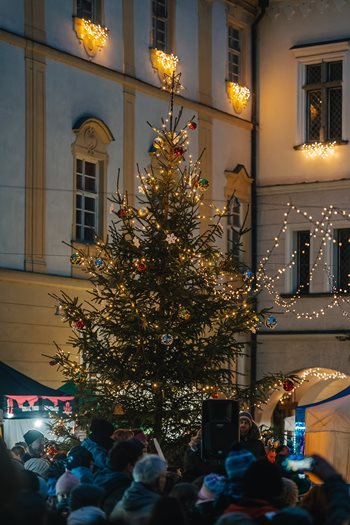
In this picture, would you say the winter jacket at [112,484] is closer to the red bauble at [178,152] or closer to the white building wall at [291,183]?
the red bauble at [178,152]

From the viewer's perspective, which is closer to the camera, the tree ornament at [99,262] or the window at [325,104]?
the tree ornament at [99,262]

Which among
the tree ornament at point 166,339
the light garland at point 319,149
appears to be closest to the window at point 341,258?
the light garland at point 319,149

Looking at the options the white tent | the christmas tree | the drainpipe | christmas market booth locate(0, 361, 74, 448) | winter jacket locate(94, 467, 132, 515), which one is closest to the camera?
winter jacket locate(94, 467, 132, 515)

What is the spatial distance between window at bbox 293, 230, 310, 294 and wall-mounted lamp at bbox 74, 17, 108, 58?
6.99 meters

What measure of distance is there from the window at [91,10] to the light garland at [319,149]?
6.25m

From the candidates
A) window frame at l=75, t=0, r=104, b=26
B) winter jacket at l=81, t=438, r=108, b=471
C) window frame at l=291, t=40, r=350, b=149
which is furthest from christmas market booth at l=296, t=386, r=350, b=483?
winter jacket at l=81, t=438, r=108, b=471

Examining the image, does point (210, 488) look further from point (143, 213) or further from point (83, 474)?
point (143, 213)

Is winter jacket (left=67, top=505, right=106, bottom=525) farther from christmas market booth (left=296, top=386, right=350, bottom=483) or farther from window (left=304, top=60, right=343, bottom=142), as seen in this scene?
window (left=304, top=60, right=343, bottom=142)

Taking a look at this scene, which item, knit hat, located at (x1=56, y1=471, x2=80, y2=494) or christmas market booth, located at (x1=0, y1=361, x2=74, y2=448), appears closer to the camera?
knit hat, located at (x1=56, y1=471, x2=80, y2=494)

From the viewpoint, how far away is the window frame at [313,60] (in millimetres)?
32312

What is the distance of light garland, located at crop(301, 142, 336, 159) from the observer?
1278 inches

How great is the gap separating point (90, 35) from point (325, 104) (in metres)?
6.63

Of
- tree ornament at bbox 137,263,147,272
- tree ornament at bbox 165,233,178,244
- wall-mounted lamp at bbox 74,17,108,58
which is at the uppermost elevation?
wall-mounted lamp at bbox 74,17,108,58

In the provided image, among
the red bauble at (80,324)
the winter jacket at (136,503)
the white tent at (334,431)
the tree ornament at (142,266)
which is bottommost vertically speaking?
the white tent at (334,431)
